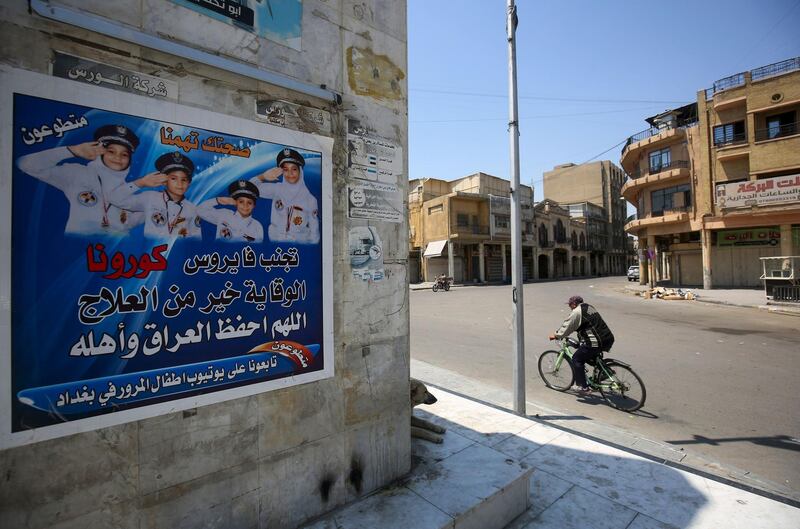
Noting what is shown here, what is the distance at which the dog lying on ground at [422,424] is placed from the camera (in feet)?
11.3

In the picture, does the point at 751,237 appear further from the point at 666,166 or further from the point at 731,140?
the point at 666,166

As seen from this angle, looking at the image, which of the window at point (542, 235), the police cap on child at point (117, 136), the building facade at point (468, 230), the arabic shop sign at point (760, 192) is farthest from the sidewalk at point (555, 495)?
the window at point (542, 235)

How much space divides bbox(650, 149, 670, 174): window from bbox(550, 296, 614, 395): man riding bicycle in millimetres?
28575

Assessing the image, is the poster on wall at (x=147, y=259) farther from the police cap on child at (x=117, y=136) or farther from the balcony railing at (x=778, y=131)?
the balcony railing at (x=778, y=131)

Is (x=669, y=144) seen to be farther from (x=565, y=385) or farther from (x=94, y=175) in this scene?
(x=94, y=175)

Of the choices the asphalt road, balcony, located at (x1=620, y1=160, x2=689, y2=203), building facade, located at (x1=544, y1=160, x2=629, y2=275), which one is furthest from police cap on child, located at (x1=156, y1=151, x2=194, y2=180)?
building facade, located at (x1=544, y1=160, x2=629, y2=275)

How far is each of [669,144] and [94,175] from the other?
112 feet

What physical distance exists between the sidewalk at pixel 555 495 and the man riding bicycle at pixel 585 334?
197 cm

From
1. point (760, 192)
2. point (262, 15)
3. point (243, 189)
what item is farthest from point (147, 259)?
point (760, 192)

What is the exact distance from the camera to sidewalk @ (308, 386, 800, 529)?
96.1 inches

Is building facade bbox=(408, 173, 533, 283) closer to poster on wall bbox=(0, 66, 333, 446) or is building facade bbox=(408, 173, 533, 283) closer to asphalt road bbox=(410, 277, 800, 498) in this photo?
asphalt road bbox=(410, 277, 800, 498)

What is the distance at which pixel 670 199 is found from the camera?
1062 inches

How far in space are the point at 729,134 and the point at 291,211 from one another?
3133cm

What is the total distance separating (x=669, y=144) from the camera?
2722 centimetres
